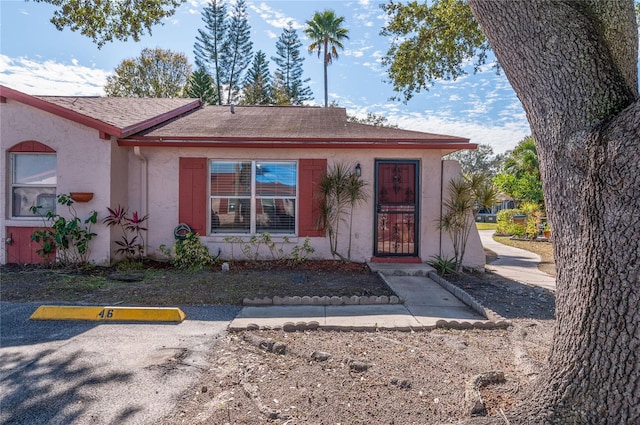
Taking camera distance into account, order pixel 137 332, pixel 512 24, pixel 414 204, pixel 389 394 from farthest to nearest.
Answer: pixel 414 204 < pixel 137 332 < pixel 389 394 < pixel 512 24

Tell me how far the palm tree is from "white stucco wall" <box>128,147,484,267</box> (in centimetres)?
1926

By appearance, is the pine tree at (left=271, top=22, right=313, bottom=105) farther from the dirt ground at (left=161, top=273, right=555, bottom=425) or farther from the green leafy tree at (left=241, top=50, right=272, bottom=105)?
the dirt ground at (left=161, top=273, right=555, bottom=425)

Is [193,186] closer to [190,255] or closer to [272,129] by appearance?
[190,255]

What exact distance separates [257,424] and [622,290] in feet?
7.48

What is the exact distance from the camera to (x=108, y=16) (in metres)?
6.27

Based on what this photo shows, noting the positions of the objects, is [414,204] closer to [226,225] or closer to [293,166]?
[293,166]

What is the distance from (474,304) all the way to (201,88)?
23.9 m

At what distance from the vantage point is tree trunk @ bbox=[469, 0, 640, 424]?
1720 mm

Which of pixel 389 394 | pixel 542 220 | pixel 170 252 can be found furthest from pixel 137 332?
pixel 542 220

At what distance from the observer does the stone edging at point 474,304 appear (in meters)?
4.36

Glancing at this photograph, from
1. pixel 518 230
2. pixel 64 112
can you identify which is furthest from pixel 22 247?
pixel 518 230

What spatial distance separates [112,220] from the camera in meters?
7.32

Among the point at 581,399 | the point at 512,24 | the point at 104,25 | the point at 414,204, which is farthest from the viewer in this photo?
the point at 414,204

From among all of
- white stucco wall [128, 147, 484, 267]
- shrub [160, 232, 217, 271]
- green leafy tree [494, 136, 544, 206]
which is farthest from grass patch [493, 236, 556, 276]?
shrub [160, 232, 217, 271]
